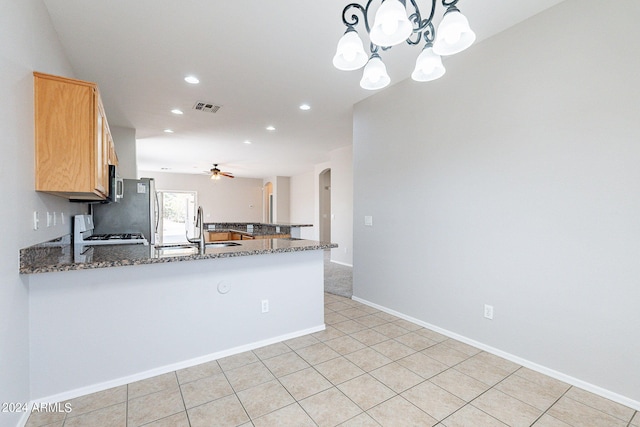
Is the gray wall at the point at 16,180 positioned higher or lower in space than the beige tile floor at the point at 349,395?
higher

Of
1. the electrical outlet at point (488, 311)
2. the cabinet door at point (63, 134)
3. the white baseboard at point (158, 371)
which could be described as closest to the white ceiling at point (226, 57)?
the cabinet door at point (63, 134)

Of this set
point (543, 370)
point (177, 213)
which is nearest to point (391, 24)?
point (543, 370)

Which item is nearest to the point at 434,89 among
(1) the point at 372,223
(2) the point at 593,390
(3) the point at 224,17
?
(1) the point at 372,223

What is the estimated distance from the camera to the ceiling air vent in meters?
4.00

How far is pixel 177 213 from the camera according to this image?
11000 mm

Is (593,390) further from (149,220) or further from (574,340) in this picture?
(149,220)

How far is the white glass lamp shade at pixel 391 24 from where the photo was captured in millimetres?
1349

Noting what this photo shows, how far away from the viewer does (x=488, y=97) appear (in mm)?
2607

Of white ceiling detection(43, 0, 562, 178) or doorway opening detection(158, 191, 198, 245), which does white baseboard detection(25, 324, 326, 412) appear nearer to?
white ceiling detection(43, 0, 562, 178)

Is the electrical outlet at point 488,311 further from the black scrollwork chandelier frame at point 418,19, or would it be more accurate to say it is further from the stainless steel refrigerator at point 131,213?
the stainless steel refrigerator at point 131,213

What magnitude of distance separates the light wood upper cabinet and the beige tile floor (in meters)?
1.43

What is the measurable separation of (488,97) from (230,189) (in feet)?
32.9

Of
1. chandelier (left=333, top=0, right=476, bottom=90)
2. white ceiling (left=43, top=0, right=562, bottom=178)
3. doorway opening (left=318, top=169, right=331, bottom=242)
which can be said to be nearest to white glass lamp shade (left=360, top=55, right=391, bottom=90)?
chandelier (left=333, top=0, right=476, bottom=90)

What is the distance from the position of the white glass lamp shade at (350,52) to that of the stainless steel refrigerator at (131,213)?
154 inches
